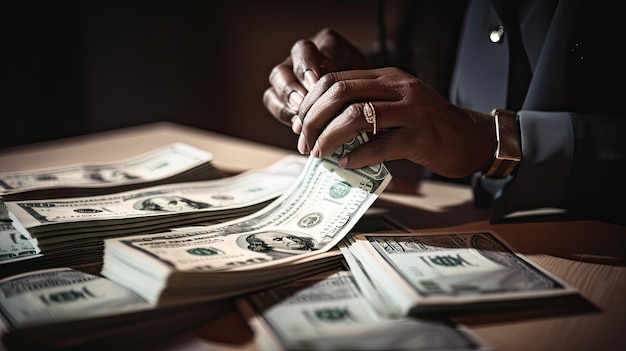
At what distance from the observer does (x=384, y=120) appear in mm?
932

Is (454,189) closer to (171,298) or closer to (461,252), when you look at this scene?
(461,252)

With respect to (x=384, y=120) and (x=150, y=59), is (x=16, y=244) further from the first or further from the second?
(x=150, y=59)

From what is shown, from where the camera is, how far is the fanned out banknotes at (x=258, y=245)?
0.72 metres

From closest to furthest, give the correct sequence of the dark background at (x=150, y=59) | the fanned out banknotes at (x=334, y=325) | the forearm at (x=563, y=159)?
the fanned out banknotes at (x=334, y=325), the forearm at (x=563, y=159), the dark background at (x=150, y=59)

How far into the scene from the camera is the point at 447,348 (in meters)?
0.64

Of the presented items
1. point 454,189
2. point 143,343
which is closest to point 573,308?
point 143,343

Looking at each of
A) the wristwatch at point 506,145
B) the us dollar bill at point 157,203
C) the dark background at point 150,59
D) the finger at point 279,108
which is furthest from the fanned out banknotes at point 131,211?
the dark background at point 150,59

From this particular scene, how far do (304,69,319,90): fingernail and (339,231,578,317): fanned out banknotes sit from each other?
0.94 ft

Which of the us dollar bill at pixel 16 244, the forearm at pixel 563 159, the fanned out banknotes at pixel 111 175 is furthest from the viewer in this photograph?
the fanned out banknotes at pixel 111 175

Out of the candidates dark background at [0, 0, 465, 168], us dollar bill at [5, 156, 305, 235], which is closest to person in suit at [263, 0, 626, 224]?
us dollar bill at [5, 156, 305, 235]

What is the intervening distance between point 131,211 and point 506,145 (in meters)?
0.61

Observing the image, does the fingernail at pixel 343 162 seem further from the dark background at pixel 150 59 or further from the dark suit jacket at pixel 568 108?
the dark background at pixel 150 59

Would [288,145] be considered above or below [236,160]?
below

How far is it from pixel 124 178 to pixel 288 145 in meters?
2.25
